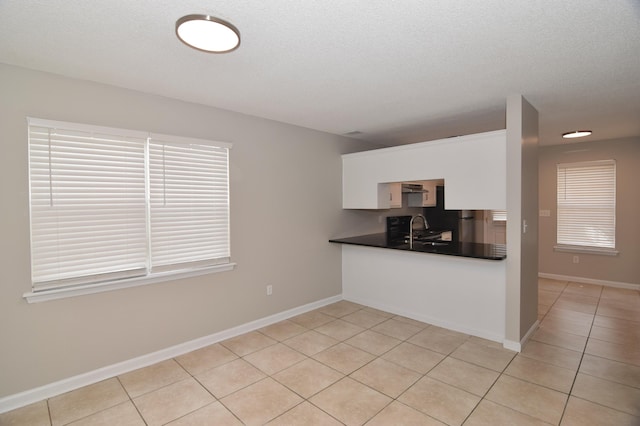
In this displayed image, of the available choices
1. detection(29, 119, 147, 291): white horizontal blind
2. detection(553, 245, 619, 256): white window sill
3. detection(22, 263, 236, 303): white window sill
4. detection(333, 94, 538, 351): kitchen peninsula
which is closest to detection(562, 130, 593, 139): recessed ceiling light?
detection(333, 94, 538, 351): kitchen peninsula

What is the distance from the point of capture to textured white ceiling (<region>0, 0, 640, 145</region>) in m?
1.67

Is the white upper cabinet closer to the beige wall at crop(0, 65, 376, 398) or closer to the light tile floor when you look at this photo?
the beige wall at crop(0, 65, 376, 398)

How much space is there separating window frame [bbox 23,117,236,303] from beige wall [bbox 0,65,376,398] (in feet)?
0.20

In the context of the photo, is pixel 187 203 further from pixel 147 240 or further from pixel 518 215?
pixel 518 215

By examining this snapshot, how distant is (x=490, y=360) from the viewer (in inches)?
115

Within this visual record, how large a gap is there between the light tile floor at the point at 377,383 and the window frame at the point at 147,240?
79cm

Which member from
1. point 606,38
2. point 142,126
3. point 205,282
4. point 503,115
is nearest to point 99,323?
point 205,282

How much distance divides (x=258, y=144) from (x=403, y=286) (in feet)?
8.42

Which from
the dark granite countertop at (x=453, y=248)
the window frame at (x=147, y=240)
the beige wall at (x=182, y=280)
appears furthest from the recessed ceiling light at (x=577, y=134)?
the window frame at (x=147, y=240)

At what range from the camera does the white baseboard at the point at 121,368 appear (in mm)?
2328

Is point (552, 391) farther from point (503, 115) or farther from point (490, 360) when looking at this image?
point (503, 115)

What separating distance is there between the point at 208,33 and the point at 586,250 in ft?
21.7

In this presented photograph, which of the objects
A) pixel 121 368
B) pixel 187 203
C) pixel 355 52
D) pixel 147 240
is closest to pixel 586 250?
pixel 355 52

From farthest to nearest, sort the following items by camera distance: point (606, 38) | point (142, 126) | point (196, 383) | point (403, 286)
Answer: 1. point (403, 286)
2. point (142, 126)
3. point (196, 383)
4. point (606, 38)
